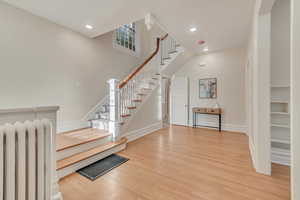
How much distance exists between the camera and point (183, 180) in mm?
1900

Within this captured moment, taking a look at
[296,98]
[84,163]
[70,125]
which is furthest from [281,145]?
[70,125]

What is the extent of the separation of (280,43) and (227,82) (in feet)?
7.40

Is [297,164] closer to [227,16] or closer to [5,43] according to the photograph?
[227,16]

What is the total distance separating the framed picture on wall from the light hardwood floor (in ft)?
7.77

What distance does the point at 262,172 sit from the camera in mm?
2037

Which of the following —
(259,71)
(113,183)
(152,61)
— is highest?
(152,61)

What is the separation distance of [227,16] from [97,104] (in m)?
3.94

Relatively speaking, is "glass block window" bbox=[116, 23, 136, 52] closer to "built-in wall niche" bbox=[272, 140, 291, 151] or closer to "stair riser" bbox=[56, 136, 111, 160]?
"stair riser" bbox=[56, 136, 111, 160]

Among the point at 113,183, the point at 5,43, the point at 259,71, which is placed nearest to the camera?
the point at 113,183

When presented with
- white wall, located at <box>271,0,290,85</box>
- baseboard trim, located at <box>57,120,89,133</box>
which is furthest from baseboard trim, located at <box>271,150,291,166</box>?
baseboard trim, located at <box>57,120,89,133</box>

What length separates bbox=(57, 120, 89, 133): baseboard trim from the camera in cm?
308

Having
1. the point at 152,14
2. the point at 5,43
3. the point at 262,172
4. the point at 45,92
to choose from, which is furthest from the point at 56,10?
the point at 262,172

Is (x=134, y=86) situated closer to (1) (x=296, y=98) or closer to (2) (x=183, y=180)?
(2) (x=183, y=180)

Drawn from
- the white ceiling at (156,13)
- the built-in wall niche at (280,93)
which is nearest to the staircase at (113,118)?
the white ceiling at (156,13)
